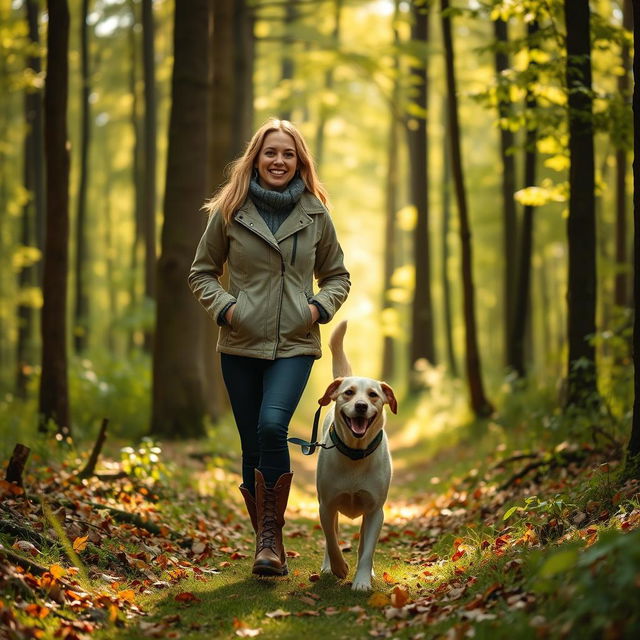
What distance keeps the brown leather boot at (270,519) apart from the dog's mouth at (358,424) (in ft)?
1.88

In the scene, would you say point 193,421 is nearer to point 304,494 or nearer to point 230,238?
point 304,494

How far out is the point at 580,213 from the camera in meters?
8.13

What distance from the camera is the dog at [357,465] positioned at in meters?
5.11

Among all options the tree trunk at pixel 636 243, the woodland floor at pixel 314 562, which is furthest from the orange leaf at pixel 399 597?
the tree trunk at pixel 636 243

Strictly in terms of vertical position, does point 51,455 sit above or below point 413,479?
above

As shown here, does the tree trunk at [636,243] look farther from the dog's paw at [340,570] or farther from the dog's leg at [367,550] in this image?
the dog's paw at [340,570]

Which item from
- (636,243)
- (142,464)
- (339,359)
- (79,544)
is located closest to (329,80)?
(142,464)

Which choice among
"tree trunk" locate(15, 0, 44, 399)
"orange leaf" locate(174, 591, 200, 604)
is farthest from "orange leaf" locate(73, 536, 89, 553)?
"tree trunk" locate(15, 0, 44, 399)

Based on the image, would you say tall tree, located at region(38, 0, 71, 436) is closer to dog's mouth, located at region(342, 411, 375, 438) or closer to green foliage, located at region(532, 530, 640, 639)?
dog's mouth, located at region(342, 411, 375, 438)

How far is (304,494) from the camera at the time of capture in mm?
10281

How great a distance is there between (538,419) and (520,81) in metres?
3.97

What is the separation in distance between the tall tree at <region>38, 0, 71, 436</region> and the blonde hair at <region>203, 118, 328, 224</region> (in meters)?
3.60

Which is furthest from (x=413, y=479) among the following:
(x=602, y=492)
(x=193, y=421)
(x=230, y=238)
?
(x=230, y=238)

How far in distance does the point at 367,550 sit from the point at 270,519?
658mm
